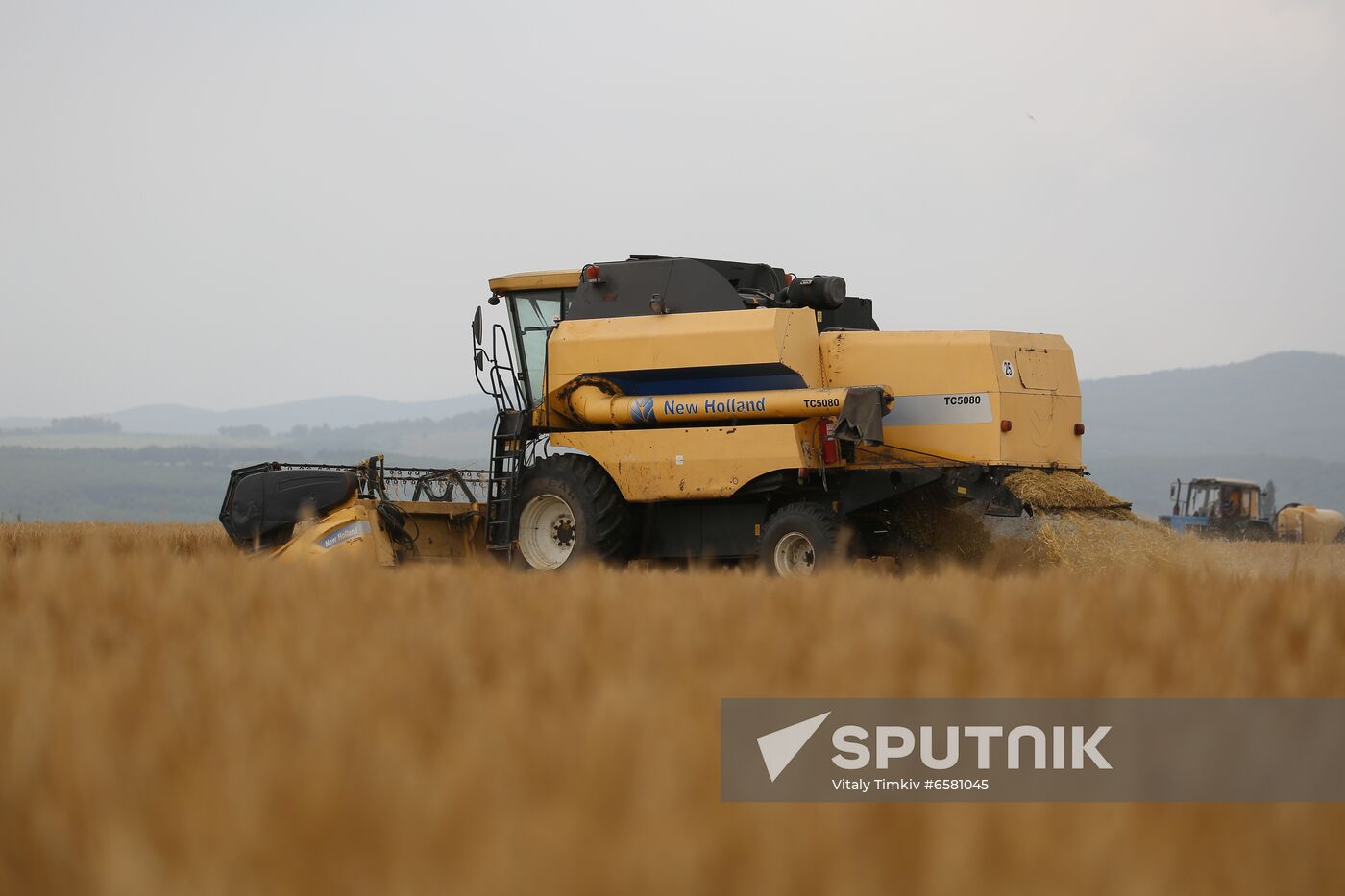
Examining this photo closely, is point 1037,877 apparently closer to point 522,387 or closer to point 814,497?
point 814,497

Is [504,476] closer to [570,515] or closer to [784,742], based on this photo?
[570,515]

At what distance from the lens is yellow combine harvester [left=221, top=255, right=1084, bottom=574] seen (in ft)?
35.9

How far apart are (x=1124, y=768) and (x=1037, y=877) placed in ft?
2.61

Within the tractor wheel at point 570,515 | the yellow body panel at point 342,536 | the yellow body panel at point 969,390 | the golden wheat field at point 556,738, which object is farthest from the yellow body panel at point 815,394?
the golden wheat field at point 556,738

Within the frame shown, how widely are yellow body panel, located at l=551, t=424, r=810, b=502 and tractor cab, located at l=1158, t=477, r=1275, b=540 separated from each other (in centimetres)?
2791

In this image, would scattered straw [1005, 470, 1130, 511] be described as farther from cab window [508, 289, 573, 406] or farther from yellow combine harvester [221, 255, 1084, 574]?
cab window [508, 289, 573, 406]

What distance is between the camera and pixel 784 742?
9.32ft

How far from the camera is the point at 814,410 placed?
10.9 m

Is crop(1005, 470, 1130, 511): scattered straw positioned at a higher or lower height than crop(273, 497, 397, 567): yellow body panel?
higher

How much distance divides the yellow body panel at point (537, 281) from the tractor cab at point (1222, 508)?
27.6 meters

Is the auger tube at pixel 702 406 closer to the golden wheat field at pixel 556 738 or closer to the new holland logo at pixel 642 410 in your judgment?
the new holland logo at pixel 642 410

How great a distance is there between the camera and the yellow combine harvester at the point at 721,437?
10.9m

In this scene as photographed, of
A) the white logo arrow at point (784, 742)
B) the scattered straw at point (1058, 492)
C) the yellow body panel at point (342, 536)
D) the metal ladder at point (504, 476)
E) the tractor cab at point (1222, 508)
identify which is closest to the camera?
the white logo arrow at point (784, 742)

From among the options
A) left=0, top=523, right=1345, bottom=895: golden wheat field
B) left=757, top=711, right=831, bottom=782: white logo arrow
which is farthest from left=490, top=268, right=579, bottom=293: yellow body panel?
left=757, top=711, right=831, bottom=782: white logo arrow
